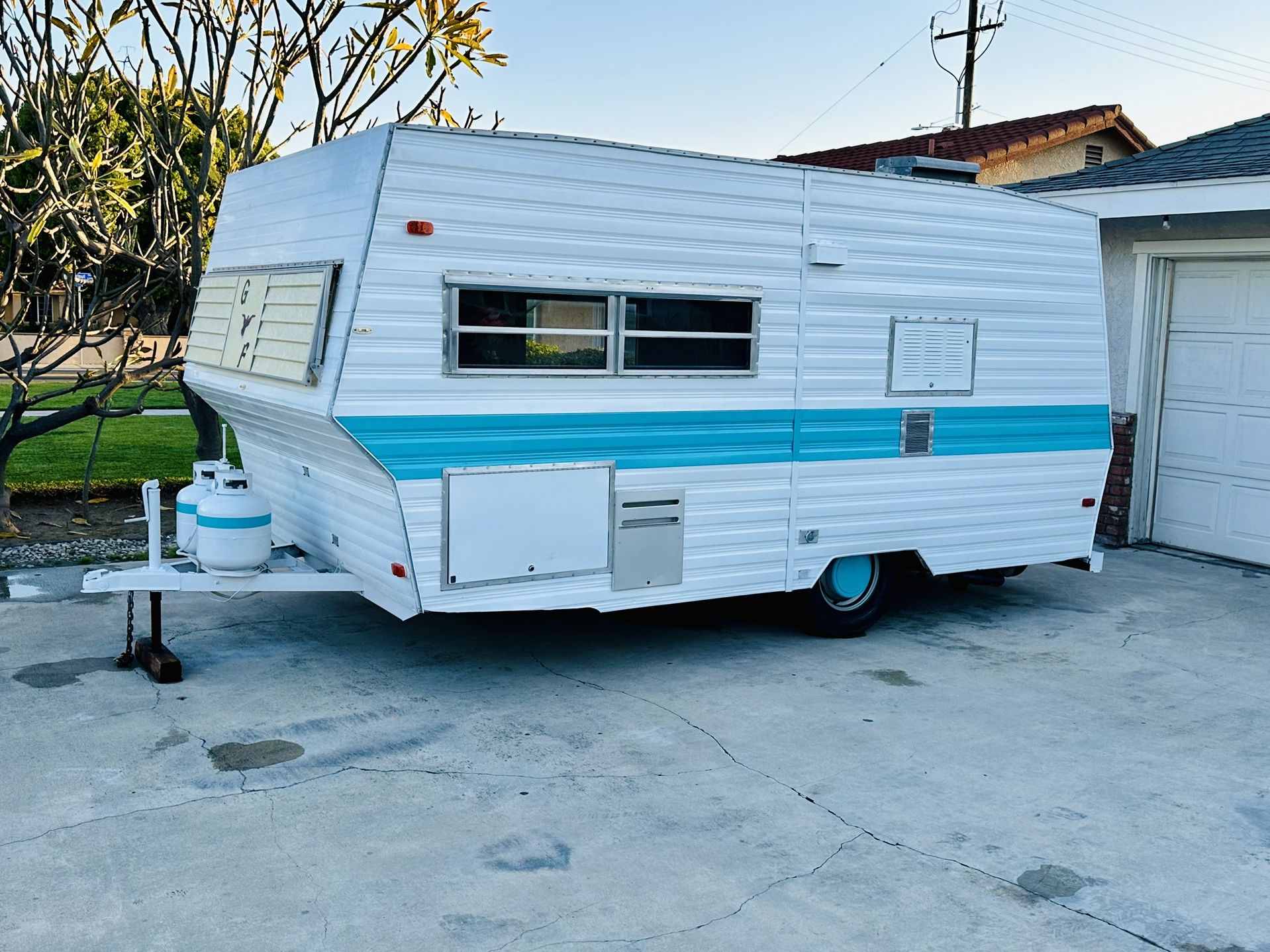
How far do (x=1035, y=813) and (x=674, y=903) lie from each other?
68.8 inches

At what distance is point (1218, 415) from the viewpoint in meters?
10.3

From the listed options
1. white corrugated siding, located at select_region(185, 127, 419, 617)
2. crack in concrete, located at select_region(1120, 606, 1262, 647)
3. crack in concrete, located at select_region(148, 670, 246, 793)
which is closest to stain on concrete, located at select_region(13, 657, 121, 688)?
crack in concrete, located at select_region(148, 670, 246, 793)

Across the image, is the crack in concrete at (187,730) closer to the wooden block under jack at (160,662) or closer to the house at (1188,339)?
the wooden block under jack at (160,662)

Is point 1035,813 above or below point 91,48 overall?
below

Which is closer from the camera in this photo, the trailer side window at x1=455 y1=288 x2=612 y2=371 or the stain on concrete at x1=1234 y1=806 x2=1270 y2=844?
the stain on concrete at x1=1234 y1=806 x2=1270 y2=844

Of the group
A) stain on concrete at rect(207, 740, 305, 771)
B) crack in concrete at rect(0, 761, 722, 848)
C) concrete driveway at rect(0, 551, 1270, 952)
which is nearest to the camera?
concrete driveway at rect(0, 551, 1270, 952)

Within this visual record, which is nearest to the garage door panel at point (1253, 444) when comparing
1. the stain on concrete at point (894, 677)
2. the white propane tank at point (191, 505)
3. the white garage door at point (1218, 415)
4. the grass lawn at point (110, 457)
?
the white garage door at point (1218, 415)

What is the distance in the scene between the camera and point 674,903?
4.36 metres

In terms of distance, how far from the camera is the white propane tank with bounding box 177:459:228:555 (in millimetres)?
6648

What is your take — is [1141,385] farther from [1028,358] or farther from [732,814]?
[732,814]

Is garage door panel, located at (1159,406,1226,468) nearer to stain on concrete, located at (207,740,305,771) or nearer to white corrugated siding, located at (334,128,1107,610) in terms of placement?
white corrugated siding, located at (334,128,1107,610)

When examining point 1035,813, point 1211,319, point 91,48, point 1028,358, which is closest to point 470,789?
point 1035,813

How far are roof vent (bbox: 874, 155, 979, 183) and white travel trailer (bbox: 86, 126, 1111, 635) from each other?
13.8 inches

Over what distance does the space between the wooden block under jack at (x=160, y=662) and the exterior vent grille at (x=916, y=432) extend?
4389mm
